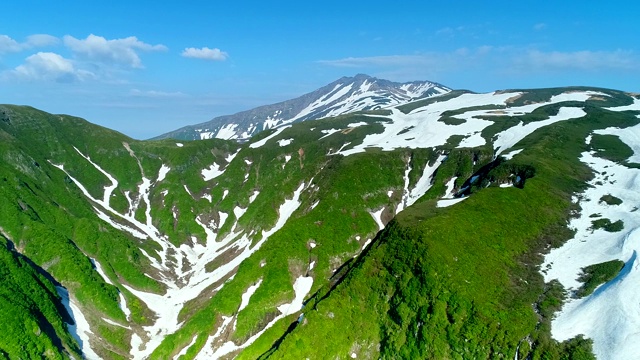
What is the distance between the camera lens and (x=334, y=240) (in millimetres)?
102750

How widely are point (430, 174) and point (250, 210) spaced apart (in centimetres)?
6690

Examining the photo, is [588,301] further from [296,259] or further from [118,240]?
[118,240]

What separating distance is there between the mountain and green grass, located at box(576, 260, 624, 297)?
1.32 ft

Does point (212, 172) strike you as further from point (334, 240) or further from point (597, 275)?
point (597, 275)

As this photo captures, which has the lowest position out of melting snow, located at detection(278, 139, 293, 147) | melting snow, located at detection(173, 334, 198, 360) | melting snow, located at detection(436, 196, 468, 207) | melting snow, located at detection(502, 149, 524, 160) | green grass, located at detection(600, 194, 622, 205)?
melting snow, located at detection(173, 334, 198, 360)

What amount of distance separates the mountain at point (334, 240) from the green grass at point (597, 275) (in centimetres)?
40

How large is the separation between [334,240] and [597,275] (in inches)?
2338

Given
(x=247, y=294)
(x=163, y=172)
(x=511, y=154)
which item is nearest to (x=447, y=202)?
(x=511, y=154)

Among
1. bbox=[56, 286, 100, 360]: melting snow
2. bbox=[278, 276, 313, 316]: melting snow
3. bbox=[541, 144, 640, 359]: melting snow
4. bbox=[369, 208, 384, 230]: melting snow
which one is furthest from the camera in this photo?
bbox=[369, 208, 384, 230]: melting snow

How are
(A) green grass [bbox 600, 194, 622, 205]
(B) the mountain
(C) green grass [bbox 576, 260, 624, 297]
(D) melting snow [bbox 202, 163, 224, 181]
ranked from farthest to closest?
1. (D) melting snow [bbox 202, 163, 224, 181]
2. (A) green grass [bbox 600, 194, 622, 205]
3. (B) the mountain
4. (C) green grass [bbox 576, 260, 624, 297]

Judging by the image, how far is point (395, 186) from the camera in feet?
409

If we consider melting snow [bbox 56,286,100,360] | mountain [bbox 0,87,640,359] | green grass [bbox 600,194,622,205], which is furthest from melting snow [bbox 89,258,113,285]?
green grass [bbox 600,194,622,205]

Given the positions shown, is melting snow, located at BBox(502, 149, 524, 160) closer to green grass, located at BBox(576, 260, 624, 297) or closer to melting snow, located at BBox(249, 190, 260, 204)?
green grass, located at BBox(576, 260, 624, 297)

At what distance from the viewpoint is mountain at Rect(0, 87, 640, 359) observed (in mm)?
58344
